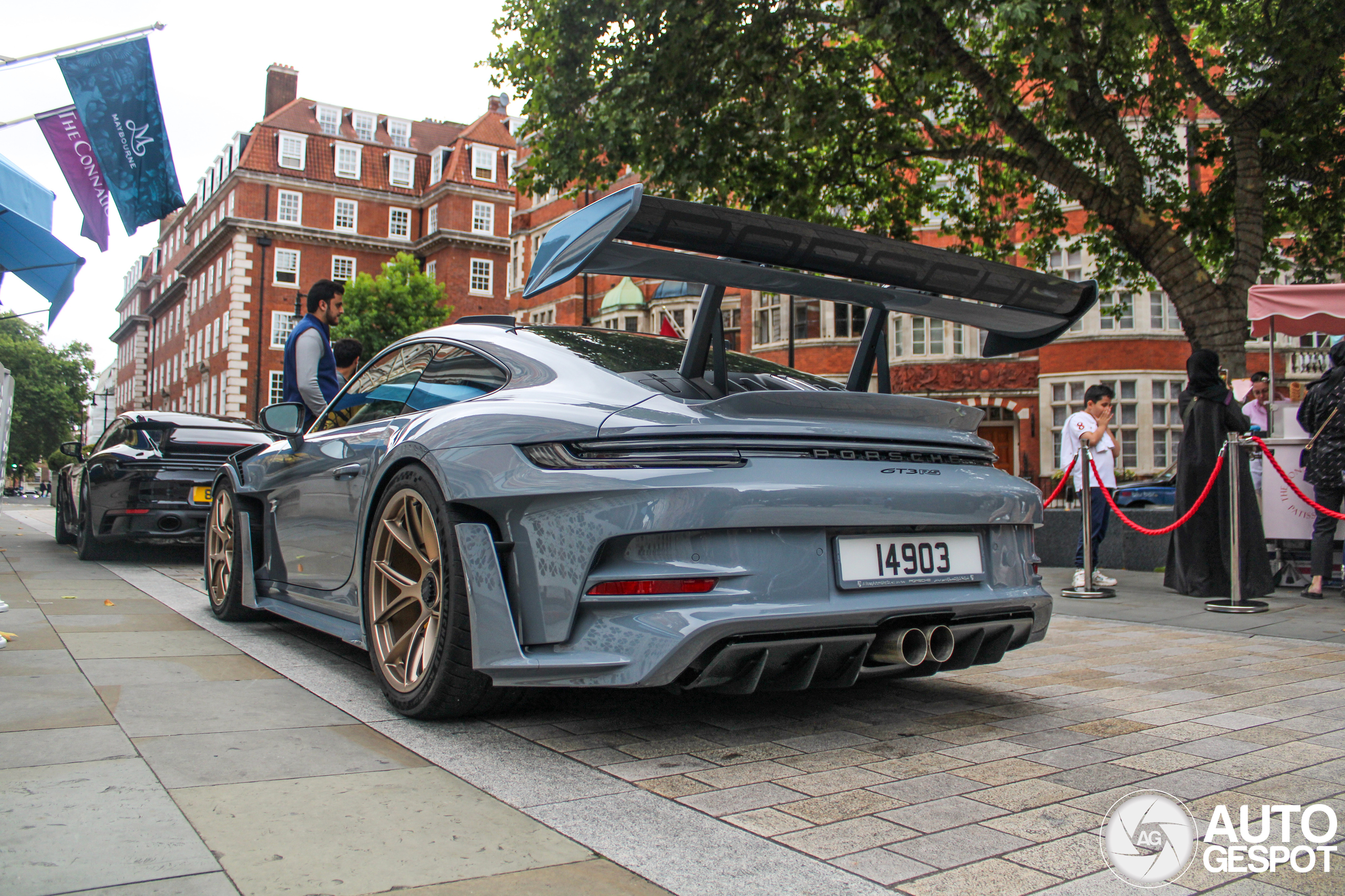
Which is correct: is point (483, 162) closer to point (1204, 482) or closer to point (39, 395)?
point (39, 395)

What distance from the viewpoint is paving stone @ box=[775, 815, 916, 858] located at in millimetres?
2201

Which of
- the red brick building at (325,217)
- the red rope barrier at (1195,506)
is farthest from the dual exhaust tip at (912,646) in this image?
the red brick building at (325,217)

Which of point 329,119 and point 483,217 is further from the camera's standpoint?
point 329,119

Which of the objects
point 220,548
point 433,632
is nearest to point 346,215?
point 220,548

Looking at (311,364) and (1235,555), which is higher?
(311,364)

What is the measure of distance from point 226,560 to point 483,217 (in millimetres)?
54810

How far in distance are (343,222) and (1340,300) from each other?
2210 inches

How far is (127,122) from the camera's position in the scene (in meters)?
11.8

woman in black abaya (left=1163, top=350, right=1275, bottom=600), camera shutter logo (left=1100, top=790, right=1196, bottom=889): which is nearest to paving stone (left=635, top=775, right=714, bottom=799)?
camera shutter logo (left=1100, top=790, right=1196, bottom=889)

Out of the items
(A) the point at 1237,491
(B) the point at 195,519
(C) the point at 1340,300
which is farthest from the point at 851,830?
(C) the point at 1340,300

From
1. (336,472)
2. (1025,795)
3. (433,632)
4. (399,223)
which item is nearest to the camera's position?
(1025,795)

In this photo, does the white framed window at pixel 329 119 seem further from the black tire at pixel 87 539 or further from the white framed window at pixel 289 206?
the black tire at pixel 87 539

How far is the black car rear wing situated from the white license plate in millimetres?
643

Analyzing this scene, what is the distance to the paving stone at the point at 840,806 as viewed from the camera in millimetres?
2432
